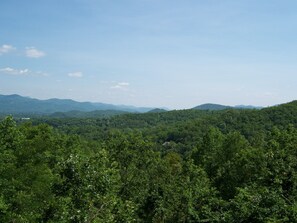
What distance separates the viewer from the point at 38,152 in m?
39.5

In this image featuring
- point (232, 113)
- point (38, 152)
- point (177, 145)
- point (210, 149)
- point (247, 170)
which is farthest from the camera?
point (232, 113)

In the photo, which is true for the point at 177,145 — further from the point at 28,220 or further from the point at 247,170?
the point at 28,220

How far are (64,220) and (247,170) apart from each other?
24990 mm

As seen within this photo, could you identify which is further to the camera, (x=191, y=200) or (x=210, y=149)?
(x=210, y=149)

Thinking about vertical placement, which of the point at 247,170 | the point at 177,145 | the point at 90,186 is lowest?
Answer: the point at 177,145

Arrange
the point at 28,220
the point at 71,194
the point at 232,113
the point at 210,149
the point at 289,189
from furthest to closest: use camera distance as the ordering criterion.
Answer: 1. the point at 232,113
2. the point at 210,149
3. the point at 289,189
4. the point at 28,220
5. the point at 71,194


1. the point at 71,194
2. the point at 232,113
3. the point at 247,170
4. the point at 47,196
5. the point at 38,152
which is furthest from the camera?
the point at 232,113

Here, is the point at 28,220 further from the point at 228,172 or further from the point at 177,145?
the point at 177,145

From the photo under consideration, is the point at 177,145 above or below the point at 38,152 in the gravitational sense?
below

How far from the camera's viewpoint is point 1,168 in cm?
2555

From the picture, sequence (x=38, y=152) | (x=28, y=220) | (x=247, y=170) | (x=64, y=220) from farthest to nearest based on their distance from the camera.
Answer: (x=38, y=152)
(x=247, y=170)
(x=28, y=220)
(x=64, y=220)

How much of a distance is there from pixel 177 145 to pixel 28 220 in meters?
128

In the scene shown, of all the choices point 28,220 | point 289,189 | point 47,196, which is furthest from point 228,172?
point 28,220

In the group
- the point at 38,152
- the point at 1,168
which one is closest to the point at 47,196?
the point at 1,168
